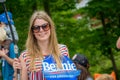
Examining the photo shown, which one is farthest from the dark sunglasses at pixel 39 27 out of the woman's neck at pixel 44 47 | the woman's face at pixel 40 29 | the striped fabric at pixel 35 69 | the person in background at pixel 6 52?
the person in background at pixel 6 52

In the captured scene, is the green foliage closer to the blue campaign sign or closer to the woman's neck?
the woman's neck

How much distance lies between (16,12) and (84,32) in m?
4.14

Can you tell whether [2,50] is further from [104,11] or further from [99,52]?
[99,52]

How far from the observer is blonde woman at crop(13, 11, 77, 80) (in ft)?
14.6

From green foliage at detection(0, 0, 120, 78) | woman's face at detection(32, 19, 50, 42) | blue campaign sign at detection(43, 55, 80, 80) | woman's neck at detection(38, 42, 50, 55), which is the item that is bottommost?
green foliage at detection(0, 0, 120, 78)

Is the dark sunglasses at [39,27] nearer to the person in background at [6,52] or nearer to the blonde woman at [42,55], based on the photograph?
the blonde woman at [42,55]

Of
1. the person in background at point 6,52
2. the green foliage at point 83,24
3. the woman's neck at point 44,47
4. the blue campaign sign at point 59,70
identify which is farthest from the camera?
the green foliage at point 83,24

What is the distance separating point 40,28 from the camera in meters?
4.61

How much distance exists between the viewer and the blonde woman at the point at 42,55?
4.46m

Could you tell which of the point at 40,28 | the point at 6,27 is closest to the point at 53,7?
the point at 6,27

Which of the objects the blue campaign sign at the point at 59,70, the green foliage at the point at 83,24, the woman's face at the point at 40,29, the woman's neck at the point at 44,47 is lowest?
the green foliage at the point at 83,24

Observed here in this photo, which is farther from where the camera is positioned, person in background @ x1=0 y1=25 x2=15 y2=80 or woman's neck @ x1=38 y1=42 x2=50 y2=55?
person in background @ x1=0 y1=25 x2=15 y2=80

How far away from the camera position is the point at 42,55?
4543 mm

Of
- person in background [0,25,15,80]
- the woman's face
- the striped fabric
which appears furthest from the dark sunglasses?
person in background [0,25,15,80]
